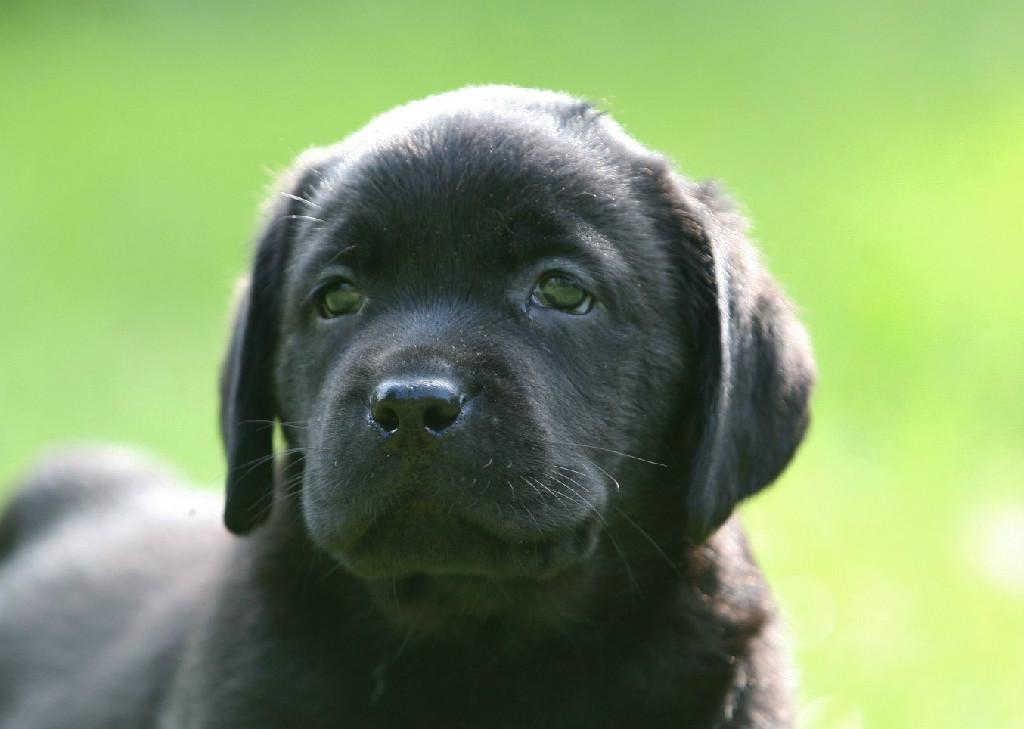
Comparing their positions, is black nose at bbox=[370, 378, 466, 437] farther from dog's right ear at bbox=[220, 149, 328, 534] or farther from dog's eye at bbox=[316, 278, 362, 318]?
dog's right ear at bbox=[220, 149, 328, 534]

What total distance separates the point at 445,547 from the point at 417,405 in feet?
1.18

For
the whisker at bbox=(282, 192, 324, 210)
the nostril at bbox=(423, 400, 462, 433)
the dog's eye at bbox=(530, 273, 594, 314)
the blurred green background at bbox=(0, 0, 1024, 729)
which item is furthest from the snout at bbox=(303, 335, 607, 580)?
the blurred green background at bbox=(0, 0, 1024, 729)

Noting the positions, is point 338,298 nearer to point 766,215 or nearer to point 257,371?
point 257,371

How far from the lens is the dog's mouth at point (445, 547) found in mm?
3352

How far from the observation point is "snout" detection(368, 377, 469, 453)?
3221 millimetres

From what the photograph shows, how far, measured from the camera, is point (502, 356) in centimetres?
342

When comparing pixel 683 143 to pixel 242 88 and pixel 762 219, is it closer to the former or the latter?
pixel 762 219

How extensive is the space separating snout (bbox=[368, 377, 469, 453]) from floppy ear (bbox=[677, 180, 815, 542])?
786 mm

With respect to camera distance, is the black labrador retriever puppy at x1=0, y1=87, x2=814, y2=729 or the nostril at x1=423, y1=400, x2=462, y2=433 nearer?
the nostril at x1=423, y1=400, x2=462, y2=433

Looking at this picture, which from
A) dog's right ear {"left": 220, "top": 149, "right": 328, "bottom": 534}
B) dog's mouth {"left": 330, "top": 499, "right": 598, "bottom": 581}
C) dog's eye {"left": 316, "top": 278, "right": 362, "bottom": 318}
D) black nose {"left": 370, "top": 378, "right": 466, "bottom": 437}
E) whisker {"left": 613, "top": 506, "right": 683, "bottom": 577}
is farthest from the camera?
dog's right ear {"left": 220, "top": 149, "right": 328, "bottom": 534}

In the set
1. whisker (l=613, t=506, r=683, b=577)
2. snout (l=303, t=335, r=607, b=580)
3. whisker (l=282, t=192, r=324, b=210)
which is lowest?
whisker (l=613, t=506, r=683, b=577)

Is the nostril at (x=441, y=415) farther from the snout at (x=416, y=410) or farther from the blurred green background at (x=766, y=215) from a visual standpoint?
the blurred green background at (x=766, y=215)

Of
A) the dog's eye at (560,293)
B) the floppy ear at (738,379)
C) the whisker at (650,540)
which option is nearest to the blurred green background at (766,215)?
the floppy ear at (738,379)

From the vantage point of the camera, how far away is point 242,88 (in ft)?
54.8
